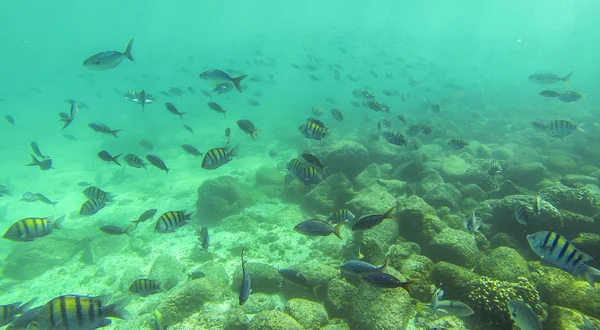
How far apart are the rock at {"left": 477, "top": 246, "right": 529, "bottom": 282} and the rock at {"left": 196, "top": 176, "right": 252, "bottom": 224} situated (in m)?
8.84

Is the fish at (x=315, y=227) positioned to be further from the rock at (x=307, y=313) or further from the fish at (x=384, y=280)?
the rock at (x=307, y=313)

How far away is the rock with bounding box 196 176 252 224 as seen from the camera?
440 inches

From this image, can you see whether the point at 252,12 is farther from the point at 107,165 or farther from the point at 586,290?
the point at 586,290

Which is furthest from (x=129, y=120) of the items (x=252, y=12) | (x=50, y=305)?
(x=252, y=12)

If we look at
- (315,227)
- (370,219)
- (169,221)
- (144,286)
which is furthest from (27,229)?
(370,219)

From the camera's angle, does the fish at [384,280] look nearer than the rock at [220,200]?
Yes

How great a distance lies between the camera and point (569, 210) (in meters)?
7.12

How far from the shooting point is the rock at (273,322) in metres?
4.02

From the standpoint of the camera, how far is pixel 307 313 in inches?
184

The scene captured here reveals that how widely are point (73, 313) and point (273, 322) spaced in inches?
99.7

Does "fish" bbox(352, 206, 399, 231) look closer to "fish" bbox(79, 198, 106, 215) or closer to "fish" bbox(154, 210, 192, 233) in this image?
"fish" bbox(154, 210, 192, 233)

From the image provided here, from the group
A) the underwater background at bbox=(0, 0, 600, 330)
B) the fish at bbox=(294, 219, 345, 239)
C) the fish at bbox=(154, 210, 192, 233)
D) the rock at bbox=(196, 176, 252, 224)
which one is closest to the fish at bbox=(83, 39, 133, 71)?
the underwater background at bbox=(0, 0, 600, 330)

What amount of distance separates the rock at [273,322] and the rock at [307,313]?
43 centimetres

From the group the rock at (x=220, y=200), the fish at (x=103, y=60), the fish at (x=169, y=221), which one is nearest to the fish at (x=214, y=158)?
the fish at (x=169, y=221)
